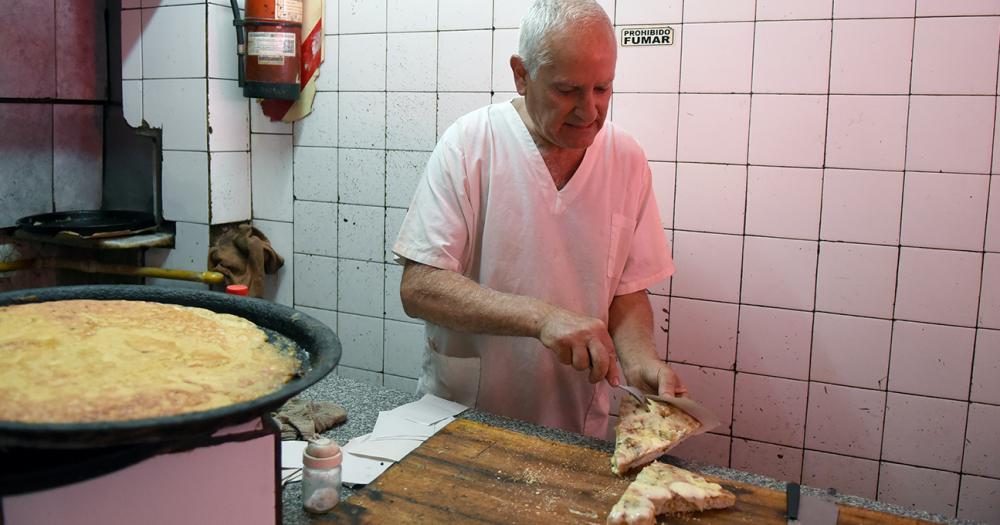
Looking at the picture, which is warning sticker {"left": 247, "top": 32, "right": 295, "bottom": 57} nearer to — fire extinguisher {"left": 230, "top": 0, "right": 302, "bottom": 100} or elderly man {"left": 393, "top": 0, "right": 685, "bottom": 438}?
fire extinguisher {"left": 230, "top": 0, "right": 302, "bottom": 100}

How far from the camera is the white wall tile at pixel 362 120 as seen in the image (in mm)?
3088

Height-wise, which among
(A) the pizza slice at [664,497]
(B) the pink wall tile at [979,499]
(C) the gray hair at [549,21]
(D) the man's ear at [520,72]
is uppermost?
(C) the gray hair at [549,21]

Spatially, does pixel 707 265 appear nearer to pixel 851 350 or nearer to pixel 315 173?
pixel 851 350

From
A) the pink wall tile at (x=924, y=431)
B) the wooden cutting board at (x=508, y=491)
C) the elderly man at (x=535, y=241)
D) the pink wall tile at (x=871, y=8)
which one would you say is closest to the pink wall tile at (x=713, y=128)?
the pink wall tile at (x=871, y=8)

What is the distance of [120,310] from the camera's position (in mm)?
1438

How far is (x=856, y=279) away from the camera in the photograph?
246 cm

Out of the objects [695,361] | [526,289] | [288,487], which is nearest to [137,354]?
[288,487]

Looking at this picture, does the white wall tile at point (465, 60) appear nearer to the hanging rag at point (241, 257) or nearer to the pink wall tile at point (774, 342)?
the hanging rag at point (241, 257)

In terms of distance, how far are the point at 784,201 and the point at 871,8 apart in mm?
613

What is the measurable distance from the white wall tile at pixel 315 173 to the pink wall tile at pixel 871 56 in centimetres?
186

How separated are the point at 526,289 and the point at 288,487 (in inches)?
32.8

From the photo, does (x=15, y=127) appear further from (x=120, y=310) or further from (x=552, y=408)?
(x=552, y=408)

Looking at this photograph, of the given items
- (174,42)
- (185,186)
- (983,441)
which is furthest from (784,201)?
(174,42)

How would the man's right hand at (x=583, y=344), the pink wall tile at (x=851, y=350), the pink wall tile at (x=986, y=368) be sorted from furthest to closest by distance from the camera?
1. the pink wall tile at (x=851, y=350)
2. the pink wall tile at (x=986, y=368)
3. the man's right hand at (x=583, y=344)
